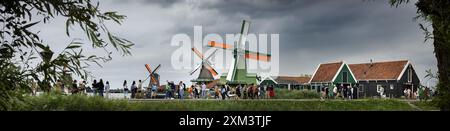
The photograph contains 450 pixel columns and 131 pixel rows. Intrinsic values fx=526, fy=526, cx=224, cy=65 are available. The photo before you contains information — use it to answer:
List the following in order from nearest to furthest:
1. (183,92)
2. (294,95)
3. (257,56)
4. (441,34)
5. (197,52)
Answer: (441,34)
(183,92)
(294,95)
(257,56)
(197,52)

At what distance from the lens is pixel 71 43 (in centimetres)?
695

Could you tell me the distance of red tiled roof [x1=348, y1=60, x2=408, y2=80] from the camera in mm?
66125

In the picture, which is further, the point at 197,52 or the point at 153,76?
the point at 197,52

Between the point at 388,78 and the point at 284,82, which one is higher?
the point at 388,78

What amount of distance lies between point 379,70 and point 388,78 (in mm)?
2711

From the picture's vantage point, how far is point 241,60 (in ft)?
194

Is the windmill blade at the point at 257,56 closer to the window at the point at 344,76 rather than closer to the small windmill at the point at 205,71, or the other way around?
the small windmill at the point at 205,71

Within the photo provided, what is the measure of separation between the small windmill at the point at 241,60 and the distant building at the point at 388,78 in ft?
47.5

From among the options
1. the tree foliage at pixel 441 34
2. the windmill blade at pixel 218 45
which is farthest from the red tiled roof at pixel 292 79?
the tree foliage at pixel 441 34

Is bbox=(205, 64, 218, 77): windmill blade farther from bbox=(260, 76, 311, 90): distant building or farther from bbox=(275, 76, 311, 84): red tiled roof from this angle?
bbox=(275, 76, 311, 84): red tiled roof

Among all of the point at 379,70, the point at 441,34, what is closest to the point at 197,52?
the point at 379,70

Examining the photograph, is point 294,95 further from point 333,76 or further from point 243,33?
point 333,76
